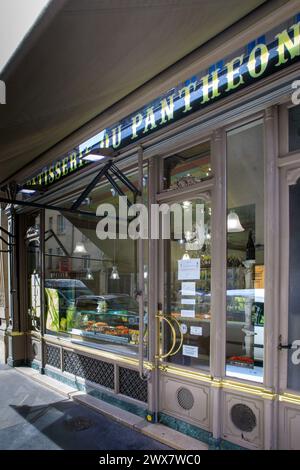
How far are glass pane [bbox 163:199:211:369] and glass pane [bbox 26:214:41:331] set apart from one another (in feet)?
9.92

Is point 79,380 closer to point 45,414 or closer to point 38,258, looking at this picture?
point 45,414

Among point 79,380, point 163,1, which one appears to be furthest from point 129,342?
point 163,1

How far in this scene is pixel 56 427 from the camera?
3525mm

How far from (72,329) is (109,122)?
3.21 metres

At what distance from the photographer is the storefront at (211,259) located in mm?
2543

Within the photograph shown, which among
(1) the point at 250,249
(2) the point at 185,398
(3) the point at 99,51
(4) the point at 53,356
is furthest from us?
(4) the point at 53,356

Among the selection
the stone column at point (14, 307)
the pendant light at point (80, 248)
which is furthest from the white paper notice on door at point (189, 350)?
the stone column at point (14, 307)

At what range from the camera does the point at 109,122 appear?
3199mm

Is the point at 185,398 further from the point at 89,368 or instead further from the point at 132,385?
the point at 89,368

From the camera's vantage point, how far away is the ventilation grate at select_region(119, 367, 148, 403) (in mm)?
3639

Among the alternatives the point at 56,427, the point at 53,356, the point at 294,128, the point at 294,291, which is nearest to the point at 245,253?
the point at 294,291

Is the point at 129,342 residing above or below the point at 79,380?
above

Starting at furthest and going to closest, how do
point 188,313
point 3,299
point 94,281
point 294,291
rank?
point 3,299, point 94,281, point 188,313, point 294,291

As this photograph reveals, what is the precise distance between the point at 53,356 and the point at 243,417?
3.37 meters
